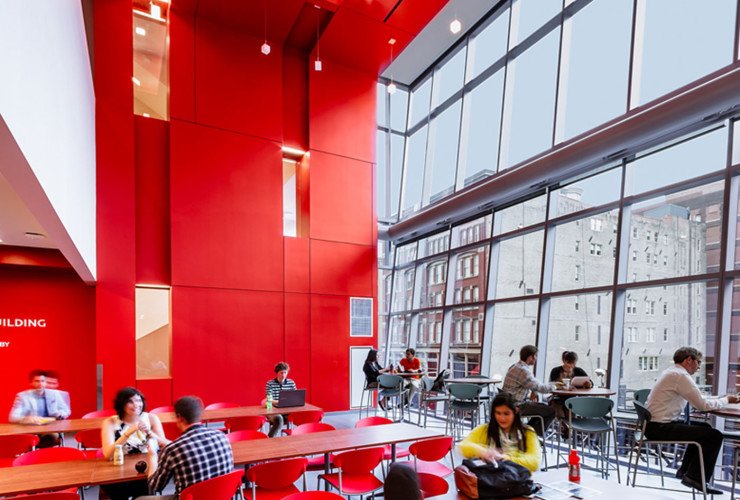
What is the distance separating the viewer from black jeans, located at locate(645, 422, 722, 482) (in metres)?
3.72

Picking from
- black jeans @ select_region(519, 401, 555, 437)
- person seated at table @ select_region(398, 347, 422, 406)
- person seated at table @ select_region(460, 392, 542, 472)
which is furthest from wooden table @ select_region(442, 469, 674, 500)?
person seated at table @ select_region(398, 347, 422, 406)

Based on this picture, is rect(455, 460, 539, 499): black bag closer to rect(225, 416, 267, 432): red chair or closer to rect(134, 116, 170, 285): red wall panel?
rect(225, 416, 267, 432): red chair

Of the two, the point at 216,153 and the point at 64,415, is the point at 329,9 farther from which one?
the point at 64,415

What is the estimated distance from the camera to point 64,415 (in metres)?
4.73

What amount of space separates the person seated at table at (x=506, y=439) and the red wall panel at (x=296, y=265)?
19.7 feet

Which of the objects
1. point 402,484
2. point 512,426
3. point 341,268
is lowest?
point 512,426

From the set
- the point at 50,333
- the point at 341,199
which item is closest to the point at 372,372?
the point at 341,199

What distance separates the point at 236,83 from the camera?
27.0 feet

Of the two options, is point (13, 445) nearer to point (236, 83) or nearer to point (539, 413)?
point (539, 413)

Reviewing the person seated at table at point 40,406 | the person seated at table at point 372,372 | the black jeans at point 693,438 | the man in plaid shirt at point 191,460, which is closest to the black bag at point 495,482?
the man in plaid shirt at point 191,460

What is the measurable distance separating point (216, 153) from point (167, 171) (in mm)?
881

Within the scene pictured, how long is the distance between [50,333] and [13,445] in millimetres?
4071

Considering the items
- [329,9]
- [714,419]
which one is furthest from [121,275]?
[714,419]

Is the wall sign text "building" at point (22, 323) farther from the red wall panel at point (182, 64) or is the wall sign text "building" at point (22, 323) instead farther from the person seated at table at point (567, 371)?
the person seated at table at point (567, 371)
